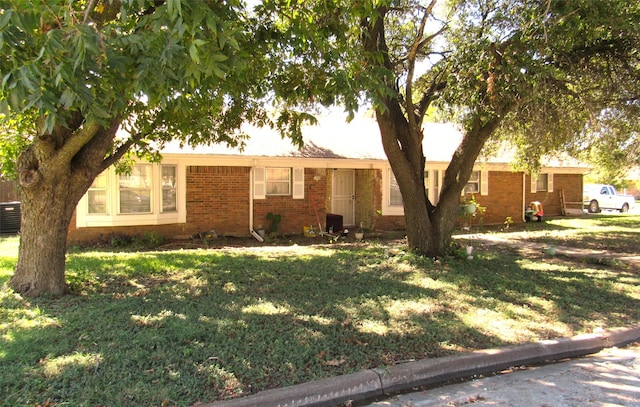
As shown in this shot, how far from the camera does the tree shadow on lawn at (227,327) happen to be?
13.1 feet

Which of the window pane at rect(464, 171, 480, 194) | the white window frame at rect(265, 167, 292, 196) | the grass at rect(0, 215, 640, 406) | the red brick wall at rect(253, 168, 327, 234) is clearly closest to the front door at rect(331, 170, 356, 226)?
the red brick wall at rect(253, 168, 327, 234)

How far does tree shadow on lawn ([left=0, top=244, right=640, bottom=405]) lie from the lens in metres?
3.99

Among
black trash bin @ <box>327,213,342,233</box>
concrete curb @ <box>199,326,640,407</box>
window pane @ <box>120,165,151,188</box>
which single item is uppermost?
window pane @ <box>120,165,151,188</box>

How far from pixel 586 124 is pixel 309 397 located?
1201cm

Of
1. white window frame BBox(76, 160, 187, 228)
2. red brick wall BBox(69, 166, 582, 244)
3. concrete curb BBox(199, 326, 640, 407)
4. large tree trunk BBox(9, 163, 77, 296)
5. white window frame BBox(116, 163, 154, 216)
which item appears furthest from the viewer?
red brick wall BBox(69, 166, 582, 244)

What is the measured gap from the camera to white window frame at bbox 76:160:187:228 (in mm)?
11836

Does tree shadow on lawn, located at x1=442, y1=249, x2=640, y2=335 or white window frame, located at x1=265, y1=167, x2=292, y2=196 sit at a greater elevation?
white window frame, located at x1=265, y1=167, x2=292, y2=196

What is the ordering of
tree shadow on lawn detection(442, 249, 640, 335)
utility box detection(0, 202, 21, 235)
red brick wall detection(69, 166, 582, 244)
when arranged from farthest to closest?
utility box detection(0, 202, 21, 235) → red brick wall detection(69, 166, 582, 244) → tree shadow on lawn detection(442, 249, 640, 335)

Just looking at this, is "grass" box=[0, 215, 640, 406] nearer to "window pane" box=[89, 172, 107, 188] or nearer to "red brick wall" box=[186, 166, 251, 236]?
"window pane" box=[89, 172, 107, 188]

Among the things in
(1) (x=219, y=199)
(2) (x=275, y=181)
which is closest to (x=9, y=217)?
(1) (x=219, y=199)

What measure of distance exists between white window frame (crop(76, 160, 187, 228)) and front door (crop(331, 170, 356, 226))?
5.74 m

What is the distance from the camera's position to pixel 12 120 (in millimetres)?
7121

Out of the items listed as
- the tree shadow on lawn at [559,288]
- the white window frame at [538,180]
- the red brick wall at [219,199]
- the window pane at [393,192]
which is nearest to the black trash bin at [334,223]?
the window pane at [393,192]

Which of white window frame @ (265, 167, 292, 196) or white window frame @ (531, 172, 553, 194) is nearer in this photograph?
white window frame @ (265, 167, 292, 196)
